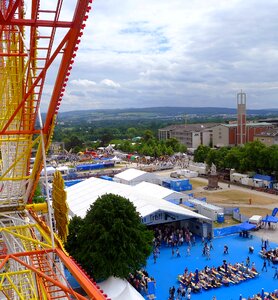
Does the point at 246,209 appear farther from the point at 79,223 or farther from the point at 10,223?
the point at 10,223

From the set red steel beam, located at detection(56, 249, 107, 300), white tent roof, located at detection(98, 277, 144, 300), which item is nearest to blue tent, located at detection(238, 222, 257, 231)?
white tent roof, located at detection(98, 277, 144, 300)

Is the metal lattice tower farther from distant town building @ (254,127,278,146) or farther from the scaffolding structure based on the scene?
the scaffolding structure

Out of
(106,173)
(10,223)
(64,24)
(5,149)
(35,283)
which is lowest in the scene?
(106,173)

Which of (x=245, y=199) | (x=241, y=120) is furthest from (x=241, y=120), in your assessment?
(x=245, y=199)

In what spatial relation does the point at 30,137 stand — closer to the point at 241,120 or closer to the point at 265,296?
the point at 265,296

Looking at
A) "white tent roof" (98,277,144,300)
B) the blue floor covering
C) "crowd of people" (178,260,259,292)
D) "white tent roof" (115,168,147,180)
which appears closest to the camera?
"white tent roof" (98,277,144,300)

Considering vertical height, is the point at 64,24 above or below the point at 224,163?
above

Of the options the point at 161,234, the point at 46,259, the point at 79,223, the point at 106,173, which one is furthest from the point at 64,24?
the point at 106,173

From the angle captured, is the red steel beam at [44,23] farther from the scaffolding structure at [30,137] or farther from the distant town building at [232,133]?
the distant town building at [232,133]
